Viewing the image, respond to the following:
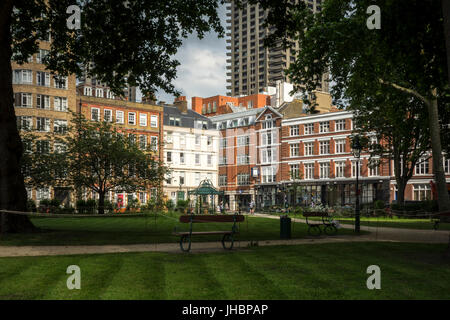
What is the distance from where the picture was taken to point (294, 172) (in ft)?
241

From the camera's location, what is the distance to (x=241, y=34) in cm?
15588

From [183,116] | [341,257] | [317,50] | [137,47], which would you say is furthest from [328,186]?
[341,257]

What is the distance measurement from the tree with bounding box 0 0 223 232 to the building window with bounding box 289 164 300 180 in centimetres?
4874

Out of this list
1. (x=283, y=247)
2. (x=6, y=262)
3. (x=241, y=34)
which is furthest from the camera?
(x=241, y=34)

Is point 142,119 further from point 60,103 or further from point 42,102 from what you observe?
point 42,102

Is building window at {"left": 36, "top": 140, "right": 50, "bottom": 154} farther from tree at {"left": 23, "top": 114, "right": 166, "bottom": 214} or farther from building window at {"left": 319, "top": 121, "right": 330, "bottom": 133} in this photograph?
building window at {"left": 319, "top": 121, "right": 330, "bottom": 133}

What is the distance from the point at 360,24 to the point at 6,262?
18.2 metres

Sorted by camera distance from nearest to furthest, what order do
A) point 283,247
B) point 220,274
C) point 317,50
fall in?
1. point 220,274
2. point 283,247
3. point 317,50

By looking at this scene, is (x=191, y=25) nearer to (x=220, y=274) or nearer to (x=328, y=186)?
(x=220, y=274)

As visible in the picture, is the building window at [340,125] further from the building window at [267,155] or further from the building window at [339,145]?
the building window at [267,155]

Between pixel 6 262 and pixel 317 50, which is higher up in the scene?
pixel 317 50

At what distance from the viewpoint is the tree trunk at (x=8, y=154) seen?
747 inches

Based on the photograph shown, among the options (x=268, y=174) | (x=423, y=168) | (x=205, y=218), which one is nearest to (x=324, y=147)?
(x=268, y=174)

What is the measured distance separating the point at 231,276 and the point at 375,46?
53.2 feet
